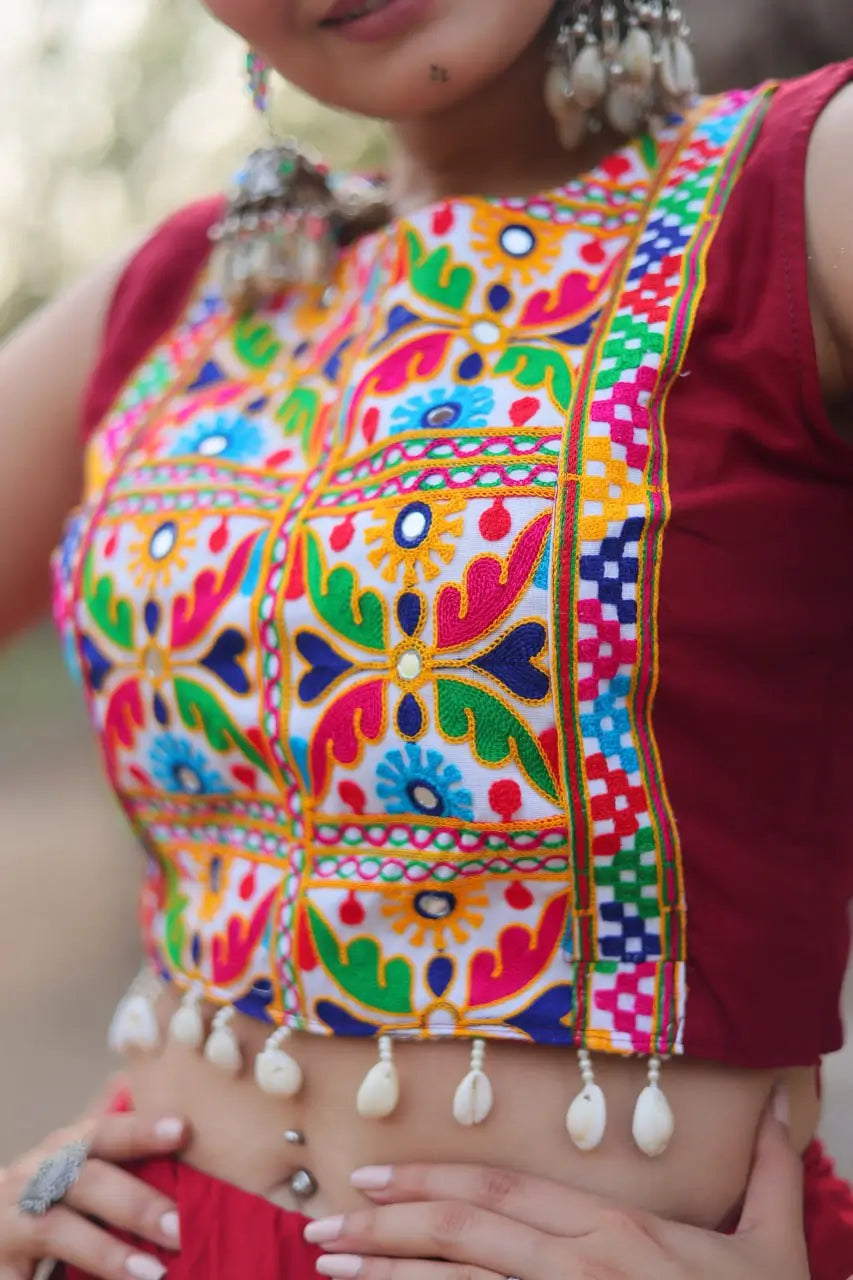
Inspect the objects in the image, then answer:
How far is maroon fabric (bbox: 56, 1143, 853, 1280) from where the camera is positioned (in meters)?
0.79

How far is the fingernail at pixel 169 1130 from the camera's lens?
86 cm

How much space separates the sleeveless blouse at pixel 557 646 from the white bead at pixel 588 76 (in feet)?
0.15

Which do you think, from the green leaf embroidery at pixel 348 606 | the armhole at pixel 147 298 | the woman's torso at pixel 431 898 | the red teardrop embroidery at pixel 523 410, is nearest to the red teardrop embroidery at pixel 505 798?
the woman's torso at pixel 431 898

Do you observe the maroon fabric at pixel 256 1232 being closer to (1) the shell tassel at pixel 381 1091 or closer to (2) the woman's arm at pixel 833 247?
(1) the shell tassel at pixel 381 1091

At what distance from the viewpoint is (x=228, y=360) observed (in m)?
1.00

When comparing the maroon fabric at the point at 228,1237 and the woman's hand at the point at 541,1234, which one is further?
the maroon fabric at the point at 228,1237

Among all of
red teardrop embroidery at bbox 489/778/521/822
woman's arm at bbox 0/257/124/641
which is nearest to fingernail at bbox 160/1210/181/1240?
red teardrop embroidery at bbox 489/778/521/822

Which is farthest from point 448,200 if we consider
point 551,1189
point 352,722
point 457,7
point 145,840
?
point 551,1189

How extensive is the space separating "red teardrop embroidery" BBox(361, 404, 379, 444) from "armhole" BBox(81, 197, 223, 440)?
310 millimetres

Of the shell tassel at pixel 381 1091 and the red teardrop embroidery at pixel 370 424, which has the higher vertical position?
the red teardrop embroidery at pixel 370 424

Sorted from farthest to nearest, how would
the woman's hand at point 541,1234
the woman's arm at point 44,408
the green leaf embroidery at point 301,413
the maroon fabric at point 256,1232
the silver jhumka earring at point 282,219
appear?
the woman's arm at point 44,408 < the silver jhumka earring at point 282,219 < the green leaf embroidery at point 301,413 < the maroon fabric at point 256,1232 < the woman's hand at point 541,1234

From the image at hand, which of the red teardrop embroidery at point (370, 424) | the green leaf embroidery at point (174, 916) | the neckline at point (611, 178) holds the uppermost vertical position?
the neckline at point (611, 178)

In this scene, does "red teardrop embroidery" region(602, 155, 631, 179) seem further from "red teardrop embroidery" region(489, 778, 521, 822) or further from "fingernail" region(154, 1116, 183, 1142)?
"fingernail" region(154, 1116, 183, 1142)

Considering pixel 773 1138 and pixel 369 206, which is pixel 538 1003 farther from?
pixel 369 206
